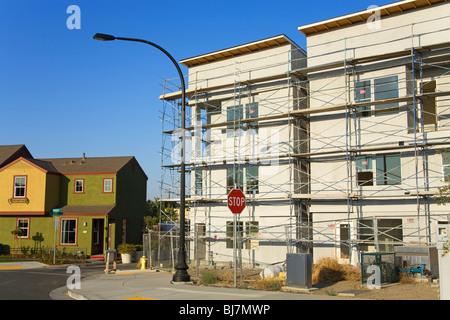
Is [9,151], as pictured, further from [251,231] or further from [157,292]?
[157,292]

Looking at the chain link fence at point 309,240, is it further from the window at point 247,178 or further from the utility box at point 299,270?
the utility box at point 299,270

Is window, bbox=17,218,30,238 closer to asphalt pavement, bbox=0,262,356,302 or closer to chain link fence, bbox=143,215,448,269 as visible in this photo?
chain link fence, bbox=143,215,448,269

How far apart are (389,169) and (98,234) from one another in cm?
2224

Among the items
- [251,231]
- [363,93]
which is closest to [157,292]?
[251,231]

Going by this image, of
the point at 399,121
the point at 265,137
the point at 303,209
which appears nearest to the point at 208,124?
the point at 265,137

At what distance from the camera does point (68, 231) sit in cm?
3269

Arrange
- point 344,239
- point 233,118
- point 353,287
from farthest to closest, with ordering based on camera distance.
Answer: point 233,118 < point 344,239 < point 353,287

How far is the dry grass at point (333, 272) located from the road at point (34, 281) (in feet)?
31.6

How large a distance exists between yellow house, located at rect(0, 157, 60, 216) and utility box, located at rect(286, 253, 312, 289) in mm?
23692

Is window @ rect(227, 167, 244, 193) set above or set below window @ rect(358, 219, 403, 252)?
above

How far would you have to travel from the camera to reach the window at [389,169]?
65.7 feet

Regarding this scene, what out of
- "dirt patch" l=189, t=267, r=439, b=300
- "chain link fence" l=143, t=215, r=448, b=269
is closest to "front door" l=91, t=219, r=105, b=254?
"chain link fence" l=143, t=215, r=448, b=269

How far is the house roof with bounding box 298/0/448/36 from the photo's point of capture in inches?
786
